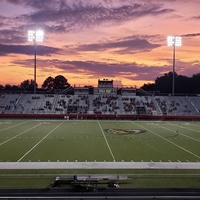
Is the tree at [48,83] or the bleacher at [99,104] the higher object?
the tree at [48,83]

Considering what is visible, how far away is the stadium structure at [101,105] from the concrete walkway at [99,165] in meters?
35.6

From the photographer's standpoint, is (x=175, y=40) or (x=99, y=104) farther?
(x=99, y=104)

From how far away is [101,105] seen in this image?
206ft

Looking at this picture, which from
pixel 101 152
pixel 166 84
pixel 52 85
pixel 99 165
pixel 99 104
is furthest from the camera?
pixel 52 85

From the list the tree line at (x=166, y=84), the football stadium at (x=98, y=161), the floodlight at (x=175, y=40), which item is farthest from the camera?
the tree line at (x=166, y=84)

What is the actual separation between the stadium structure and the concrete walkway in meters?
35.6

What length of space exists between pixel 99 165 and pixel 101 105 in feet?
142

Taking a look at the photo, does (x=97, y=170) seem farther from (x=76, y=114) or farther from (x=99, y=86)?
(x=99, y=86)

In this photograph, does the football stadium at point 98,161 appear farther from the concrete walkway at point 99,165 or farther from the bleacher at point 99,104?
the bleacher at point 99,104

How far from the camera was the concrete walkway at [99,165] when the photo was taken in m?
19.1

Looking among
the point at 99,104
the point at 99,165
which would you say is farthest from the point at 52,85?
the point at 99,165

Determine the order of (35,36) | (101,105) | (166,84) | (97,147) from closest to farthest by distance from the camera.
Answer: (97,147) < (35,36) < (101,105) < (166,84)

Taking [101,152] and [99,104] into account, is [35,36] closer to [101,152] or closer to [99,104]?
[99,104]

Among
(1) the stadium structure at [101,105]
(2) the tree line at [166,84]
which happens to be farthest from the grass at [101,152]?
(2) the tree line at [166,84]
